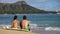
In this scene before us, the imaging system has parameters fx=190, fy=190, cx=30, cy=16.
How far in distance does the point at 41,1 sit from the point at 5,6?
1038 millimetres

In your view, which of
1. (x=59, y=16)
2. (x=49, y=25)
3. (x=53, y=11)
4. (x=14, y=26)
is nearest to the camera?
(x=14, y=26)

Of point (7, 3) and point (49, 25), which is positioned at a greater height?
point (7, 3)

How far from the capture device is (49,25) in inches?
235

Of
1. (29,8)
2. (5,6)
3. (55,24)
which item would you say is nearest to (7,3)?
(5,6)

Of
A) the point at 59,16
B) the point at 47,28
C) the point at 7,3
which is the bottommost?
the point at 47,28

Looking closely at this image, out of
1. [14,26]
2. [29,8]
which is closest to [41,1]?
[29,8]

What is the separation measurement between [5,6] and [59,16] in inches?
63.4

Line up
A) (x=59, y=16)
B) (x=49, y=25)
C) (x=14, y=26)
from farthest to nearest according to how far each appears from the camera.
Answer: (x=49, y=25)
(x=59, y=16)
(x=14, y=26)

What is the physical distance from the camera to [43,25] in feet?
19.2

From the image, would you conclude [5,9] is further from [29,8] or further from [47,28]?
[47,28]

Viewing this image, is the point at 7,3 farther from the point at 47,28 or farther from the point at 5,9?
the point at 47,28

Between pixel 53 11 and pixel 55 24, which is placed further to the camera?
pixel 55 24

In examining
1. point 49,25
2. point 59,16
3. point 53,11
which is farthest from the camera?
point 49,25

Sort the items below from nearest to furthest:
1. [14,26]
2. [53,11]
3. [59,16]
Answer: [14,26]
[53,11]
[59,16]
